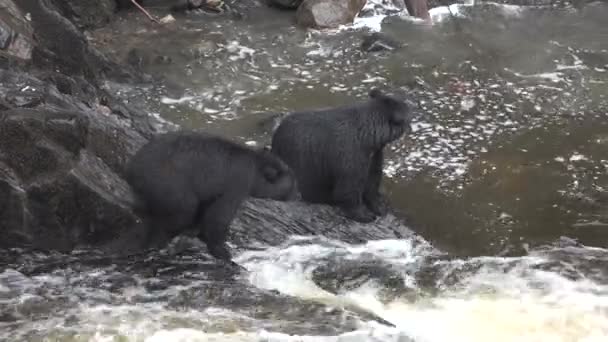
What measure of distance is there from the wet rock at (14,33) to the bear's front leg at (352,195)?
406cm

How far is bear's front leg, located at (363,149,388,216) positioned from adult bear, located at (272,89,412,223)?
5.2 inches

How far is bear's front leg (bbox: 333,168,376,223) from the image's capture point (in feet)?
22.1

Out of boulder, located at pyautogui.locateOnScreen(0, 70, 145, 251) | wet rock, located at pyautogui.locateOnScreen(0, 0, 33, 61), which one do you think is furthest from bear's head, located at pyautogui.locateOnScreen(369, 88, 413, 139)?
wet rock, located at pyautogui.locateOnScreen(0, 0, 33, 61)

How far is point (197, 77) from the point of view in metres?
Result: 10.7

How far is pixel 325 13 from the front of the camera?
12.6 metres

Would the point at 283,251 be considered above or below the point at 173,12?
below

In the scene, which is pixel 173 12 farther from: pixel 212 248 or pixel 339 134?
pixel 212 248

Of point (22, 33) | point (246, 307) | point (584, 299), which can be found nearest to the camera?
point (246, 307)

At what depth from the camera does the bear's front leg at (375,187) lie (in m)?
6.99

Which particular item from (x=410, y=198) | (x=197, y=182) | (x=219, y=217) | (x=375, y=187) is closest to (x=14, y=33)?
(x=197, y=182)

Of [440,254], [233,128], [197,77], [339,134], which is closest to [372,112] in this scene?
[339,134]

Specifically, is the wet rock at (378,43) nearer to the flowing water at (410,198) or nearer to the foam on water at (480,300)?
the flowing water at (410,198)

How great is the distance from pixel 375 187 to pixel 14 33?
4511mm

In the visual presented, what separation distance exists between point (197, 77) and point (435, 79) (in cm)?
348
